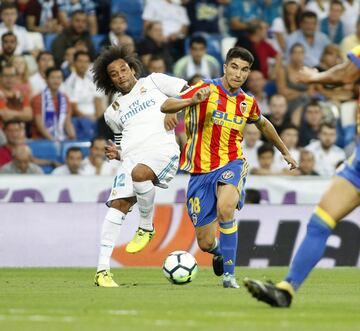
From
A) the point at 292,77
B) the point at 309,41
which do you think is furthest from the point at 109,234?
the point at 309,41

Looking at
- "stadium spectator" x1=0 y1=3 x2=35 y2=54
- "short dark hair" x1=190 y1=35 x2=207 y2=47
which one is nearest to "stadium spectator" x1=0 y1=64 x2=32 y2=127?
"stadium spectator" x1=0 y1=3 x2=35 y2=54

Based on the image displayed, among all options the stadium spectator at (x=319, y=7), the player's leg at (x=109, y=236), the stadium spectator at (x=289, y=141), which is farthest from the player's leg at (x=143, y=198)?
the stadium spectator at (x=319, y=7)

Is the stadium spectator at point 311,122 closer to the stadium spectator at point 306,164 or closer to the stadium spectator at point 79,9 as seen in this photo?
the stadium spectator at point 306,164

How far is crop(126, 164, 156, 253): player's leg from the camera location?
11.9 meters

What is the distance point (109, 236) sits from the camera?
11852mm

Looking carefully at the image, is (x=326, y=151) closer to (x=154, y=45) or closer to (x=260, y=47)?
(x=260, y=47)

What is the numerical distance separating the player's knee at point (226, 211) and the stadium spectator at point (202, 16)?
11135mm

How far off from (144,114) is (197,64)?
860cm

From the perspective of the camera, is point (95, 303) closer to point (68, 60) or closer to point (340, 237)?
point (340, 237)

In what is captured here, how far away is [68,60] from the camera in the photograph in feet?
66.8

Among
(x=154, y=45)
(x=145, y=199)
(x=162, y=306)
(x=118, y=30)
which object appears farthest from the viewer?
(x=154, y=45)

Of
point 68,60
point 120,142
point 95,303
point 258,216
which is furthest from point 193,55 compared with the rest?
point 95,303

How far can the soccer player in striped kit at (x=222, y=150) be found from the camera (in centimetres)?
1143

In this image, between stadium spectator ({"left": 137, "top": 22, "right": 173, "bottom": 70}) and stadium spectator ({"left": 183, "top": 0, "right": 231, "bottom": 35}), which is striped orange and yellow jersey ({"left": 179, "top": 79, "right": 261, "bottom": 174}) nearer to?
stadium spectator ({"left": 137, "top": 22, "right": 173, "bottom": 70})
